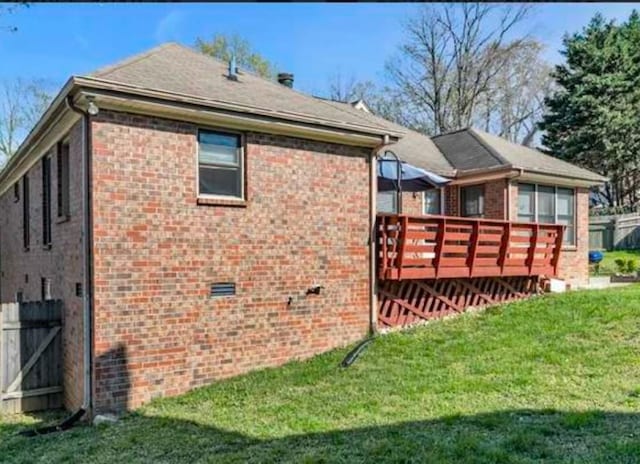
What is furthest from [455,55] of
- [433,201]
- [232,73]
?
[232,73]

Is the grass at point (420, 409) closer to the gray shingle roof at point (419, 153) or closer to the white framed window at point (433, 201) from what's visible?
the white framed window at point (433, 201)

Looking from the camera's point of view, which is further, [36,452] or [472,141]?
[472,141]

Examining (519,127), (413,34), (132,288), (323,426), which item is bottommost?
(323,426)

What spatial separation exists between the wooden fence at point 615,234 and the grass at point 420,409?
15679 mm

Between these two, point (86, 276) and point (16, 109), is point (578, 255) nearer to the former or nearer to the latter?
point (86, 276)

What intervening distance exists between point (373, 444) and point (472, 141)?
1264 centimetres

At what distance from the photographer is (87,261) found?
752cm

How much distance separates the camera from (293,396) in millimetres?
7195

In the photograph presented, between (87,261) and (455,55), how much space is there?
29712 mm

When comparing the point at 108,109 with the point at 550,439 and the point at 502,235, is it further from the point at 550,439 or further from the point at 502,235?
the point at 502,235

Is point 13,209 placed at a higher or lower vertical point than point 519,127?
lower

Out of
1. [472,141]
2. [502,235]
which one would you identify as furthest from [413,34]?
[502,235]

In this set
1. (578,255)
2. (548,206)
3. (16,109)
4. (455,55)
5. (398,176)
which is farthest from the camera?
(455,55)

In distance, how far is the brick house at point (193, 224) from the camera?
7.54 meters
